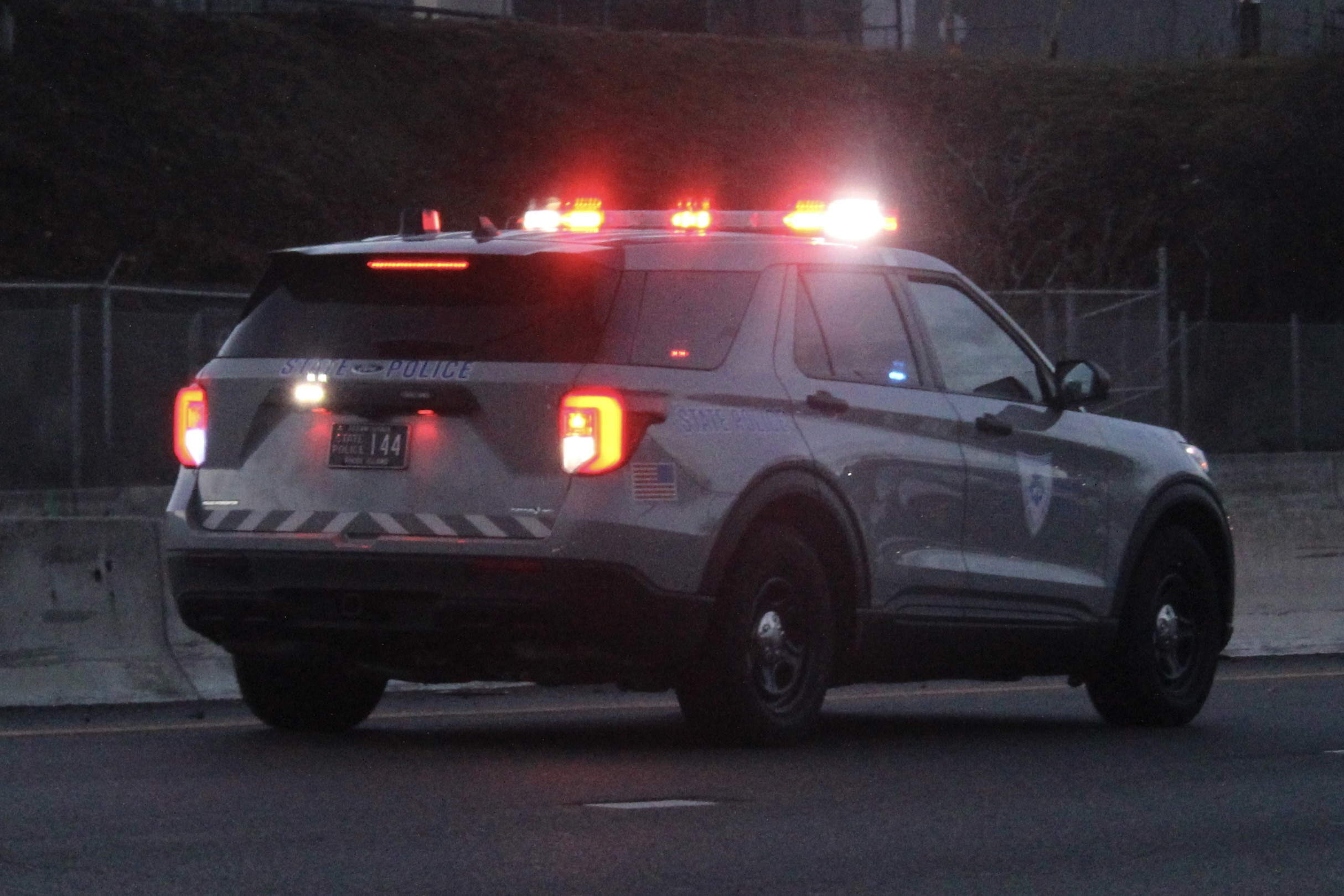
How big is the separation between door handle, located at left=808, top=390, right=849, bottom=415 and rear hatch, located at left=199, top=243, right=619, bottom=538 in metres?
0.93

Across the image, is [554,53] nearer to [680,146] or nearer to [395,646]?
[680,146]

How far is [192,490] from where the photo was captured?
9031mm

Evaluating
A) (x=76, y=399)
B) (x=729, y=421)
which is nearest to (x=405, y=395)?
(x=729, y=421)

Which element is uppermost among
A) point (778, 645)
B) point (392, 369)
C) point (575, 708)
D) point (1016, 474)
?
point (392, 369)

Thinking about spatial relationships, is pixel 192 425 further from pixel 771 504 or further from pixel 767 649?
pixel 767 649

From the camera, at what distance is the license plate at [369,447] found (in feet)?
28.1

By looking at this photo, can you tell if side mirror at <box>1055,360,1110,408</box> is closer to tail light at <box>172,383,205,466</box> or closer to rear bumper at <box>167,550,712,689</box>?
rear bumper at <box>167,550,712,689</box>

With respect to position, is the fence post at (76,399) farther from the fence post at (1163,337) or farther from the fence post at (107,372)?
the fence post at (1163,337)

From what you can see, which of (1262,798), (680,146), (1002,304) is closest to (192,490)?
(1262,798)

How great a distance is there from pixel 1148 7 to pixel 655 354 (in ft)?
190

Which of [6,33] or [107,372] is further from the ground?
[6,33]

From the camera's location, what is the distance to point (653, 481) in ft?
27.8

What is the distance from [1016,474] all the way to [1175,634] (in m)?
1.56

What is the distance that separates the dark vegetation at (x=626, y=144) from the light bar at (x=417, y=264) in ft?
73.7
